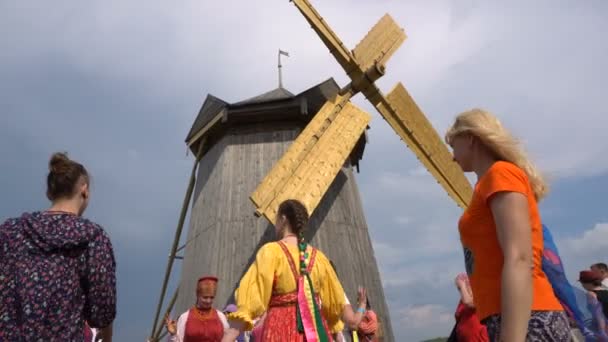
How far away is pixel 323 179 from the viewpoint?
10242mm

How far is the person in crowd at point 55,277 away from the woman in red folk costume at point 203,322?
332 centimetres

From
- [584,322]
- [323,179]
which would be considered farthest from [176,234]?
[584,322]

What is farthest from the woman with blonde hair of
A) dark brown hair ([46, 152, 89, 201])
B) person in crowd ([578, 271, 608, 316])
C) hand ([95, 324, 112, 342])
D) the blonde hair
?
person in crowd ([578, 271, 608, 316])

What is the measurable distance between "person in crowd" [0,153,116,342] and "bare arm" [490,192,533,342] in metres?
1.62

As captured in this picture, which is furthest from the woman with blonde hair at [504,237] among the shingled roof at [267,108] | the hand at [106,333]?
the shingled roof at [267,108]

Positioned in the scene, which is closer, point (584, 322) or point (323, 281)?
point (584, 322)

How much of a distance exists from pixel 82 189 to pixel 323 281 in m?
1.59

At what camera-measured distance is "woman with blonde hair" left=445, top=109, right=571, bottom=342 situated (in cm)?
155

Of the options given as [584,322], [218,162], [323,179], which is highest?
[218,162]

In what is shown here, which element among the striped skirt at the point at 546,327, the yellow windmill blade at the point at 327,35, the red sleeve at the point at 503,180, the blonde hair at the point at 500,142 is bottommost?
the striped skirt at the point at 546,327

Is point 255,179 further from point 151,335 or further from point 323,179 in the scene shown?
point 151,335

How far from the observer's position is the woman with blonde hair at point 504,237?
5.10 ft

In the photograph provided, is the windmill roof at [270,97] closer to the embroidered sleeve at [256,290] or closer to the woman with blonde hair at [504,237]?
the embroidered sleeve at [256,290]

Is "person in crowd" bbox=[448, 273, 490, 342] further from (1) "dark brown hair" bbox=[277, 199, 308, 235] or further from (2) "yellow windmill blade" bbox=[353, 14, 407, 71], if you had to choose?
(2) "yellow windmill blade" bbox=[353, 14, 407, 71]
